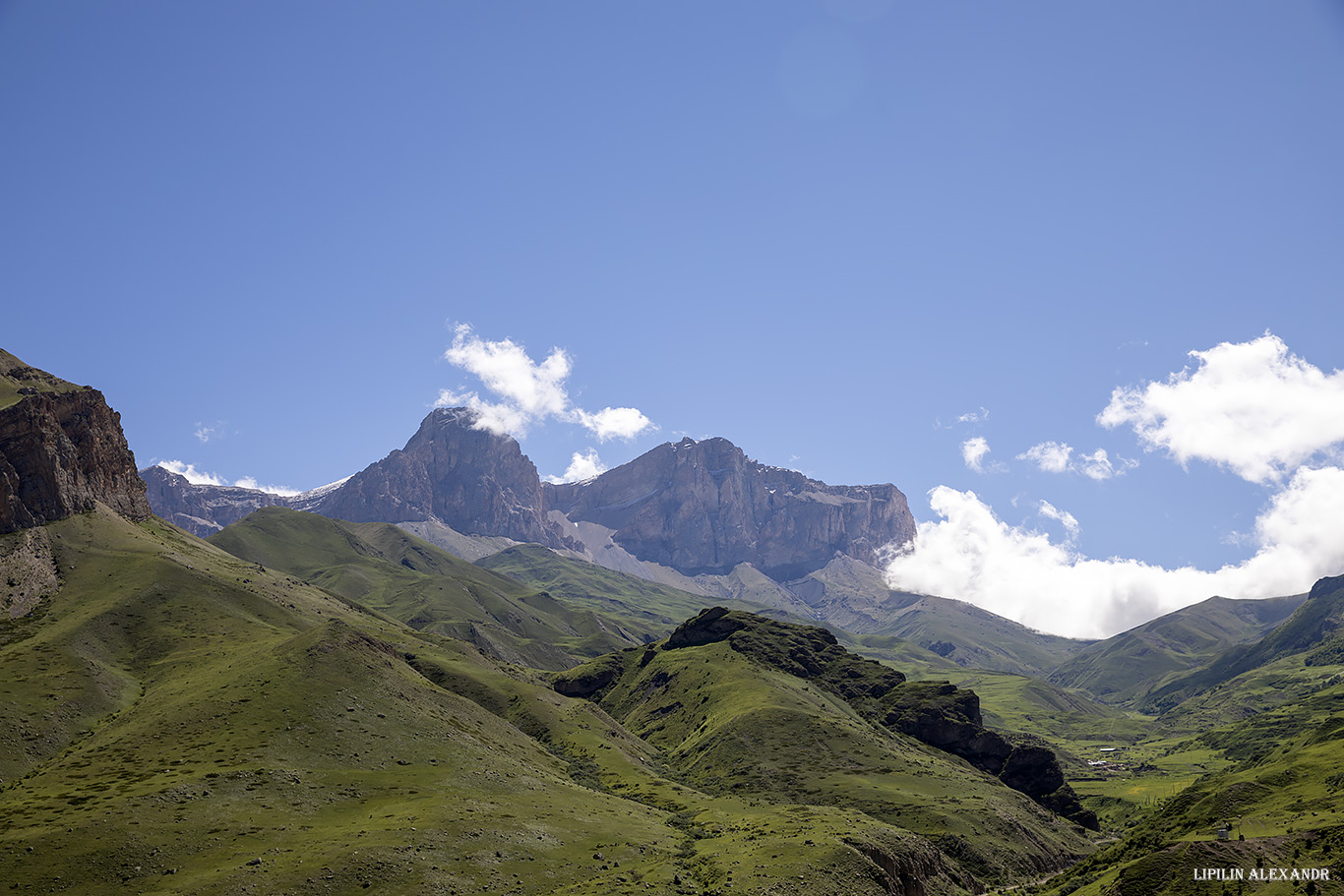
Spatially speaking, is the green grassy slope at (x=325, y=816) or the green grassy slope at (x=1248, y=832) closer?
the green grassy slope at (x=1248, y=832)

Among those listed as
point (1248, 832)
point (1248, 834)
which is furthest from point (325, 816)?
point (1248, 832)

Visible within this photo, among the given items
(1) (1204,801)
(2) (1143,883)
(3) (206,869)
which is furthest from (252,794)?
(1) (1204,801)

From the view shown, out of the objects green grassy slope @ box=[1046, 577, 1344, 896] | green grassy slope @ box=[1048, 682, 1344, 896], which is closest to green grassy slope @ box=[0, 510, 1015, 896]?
green grassy slope @ box=[1048, 682, 1344, 896]

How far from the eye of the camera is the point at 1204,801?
154125 mm

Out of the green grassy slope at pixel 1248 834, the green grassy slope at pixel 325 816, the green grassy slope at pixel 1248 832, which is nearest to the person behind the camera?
the green grassy slope at pixel 1248 834

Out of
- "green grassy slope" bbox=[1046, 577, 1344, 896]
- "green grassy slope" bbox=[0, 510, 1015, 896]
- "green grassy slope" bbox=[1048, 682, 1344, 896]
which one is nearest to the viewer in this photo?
"green grassy slope" bbox=[1046, 577, 1344, 896]

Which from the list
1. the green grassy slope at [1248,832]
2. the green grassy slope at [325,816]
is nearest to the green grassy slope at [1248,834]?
the green grassy slope at [1248,832]

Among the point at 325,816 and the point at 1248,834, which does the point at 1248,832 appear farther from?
the point at 325,816

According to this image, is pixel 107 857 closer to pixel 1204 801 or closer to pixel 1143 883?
pixel 1143 883

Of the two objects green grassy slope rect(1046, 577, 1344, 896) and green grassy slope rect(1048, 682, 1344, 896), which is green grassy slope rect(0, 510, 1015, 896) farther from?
A: green grassy slope rect(1046, 577, 1344, 896)

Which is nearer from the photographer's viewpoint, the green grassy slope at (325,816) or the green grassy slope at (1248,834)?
the green grassy slope at (1248,834)

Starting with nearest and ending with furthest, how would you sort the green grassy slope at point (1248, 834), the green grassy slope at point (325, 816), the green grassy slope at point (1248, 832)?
1. the green grassy slope at point (1248, 834)
2. the green grassy slope at point (1248, 832)
3. the green grassy slope at point (325, 816)

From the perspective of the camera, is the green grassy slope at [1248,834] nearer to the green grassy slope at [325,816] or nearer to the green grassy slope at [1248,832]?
the green grassy slope at [1248,832]

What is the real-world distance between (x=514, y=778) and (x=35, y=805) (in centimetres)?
8314
